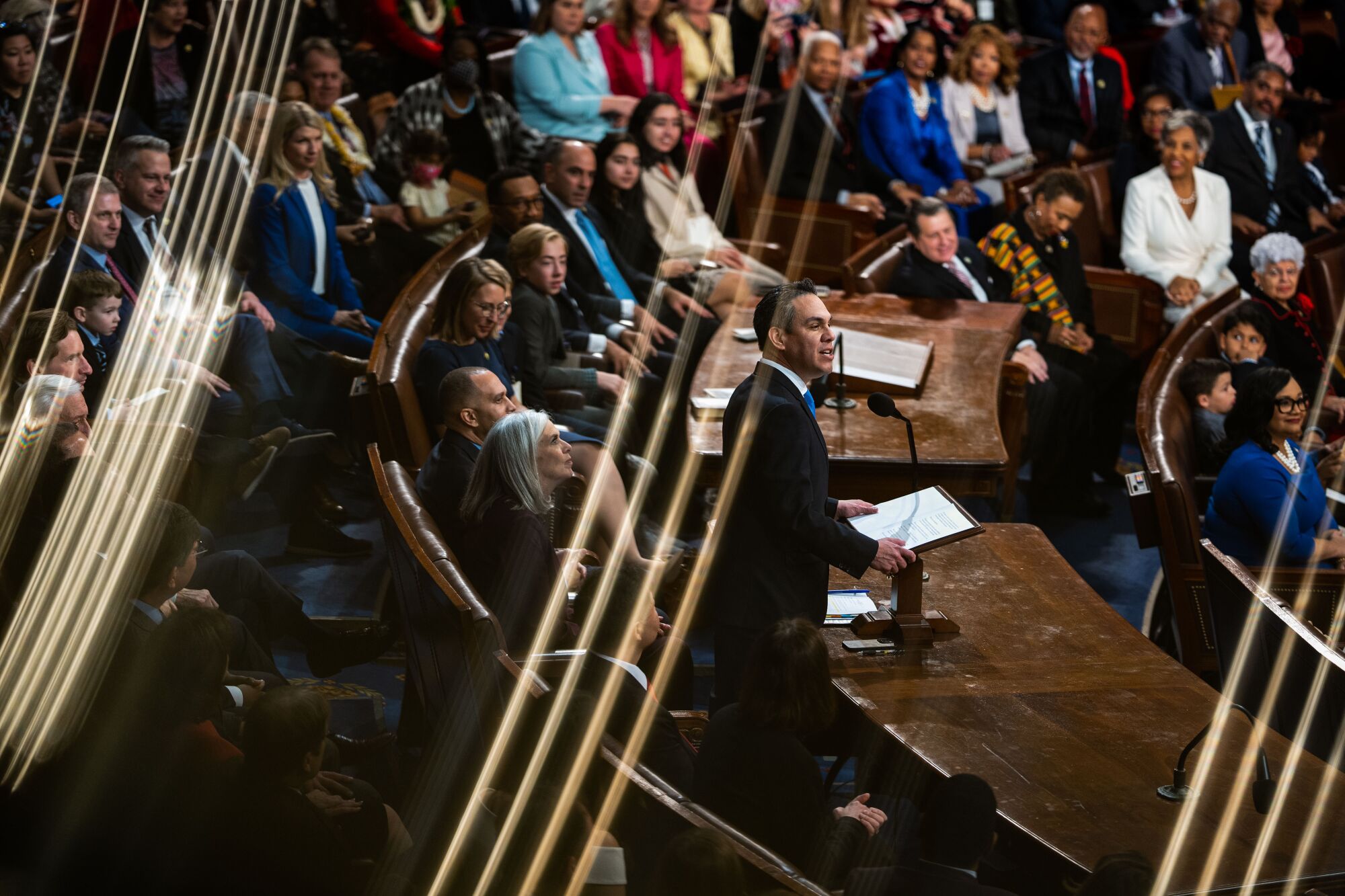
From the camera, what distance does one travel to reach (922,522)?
295 cm

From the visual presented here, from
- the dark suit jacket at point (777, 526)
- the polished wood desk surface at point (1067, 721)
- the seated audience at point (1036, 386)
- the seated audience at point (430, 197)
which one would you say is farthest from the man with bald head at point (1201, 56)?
the dark suit jacket at point (777, 526)

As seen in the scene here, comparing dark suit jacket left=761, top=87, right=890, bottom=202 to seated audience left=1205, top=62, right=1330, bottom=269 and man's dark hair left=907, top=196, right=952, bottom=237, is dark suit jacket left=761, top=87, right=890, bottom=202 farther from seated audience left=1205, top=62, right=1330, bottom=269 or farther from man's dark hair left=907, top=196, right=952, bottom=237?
seated audience left=1205, top=62, right=1330, bottom=269

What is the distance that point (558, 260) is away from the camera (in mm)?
4746

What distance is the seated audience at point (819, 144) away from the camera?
22.0ft

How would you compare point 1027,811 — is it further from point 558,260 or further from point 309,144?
point 309,144

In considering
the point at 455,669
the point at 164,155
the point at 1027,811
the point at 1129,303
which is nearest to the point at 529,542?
the point at 455,669

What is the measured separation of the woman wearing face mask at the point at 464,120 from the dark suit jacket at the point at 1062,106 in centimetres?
266

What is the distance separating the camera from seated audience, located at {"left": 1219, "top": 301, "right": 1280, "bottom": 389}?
489 centimetres

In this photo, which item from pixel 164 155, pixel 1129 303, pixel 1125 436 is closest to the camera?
pixel 164 155

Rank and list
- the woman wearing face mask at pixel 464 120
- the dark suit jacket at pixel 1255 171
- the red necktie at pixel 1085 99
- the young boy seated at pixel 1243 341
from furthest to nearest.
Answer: the red necktie at pixel 1085 99 → the dark suit jacket at pixel 1255 171 → the woman wearing face mask at pixel 464 120 → the young boy seated at pixel 1243 341

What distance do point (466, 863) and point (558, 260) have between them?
264 cm

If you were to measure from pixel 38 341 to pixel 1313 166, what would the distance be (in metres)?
6.34

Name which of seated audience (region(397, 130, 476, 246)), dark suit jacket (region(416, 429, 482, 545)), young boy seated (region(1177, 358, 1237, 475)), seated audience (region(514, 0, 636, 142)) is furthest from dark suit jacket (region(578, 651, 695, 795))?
seated audience (region(514, 0, 636, 142))

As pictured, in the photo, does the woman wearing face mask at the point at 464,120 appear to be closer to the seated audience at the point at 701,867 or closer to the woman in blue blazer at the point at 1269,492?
the woman in blue blazer at the point at 1269,492
